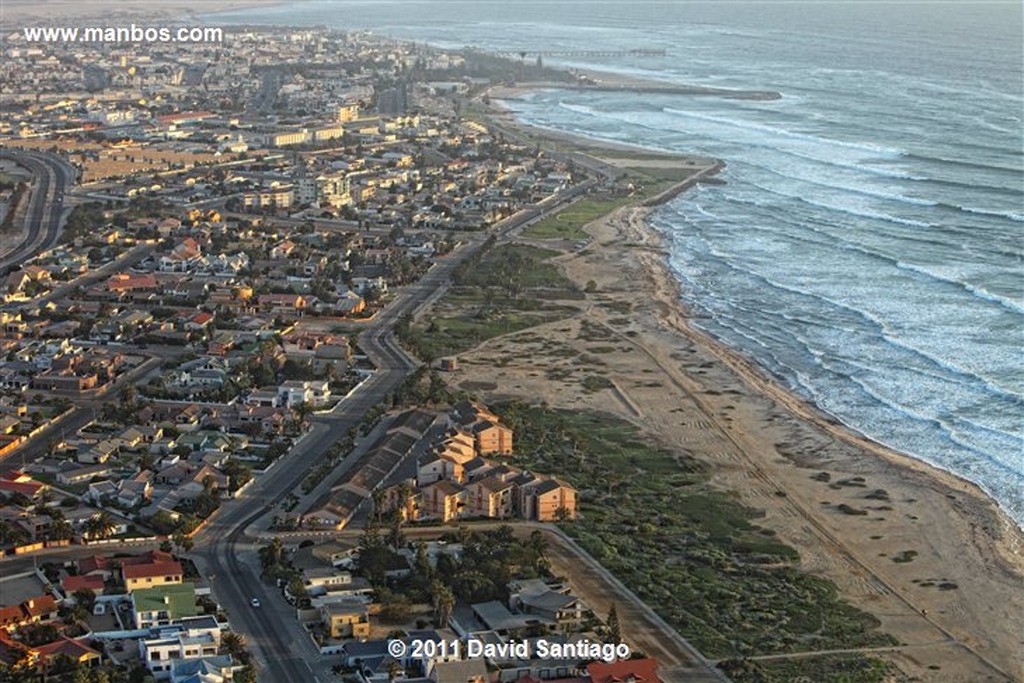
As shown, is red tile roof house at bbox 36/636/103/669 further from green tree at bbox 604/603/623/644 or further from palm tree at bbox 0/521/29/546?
green tree at bbox 604/603/623/644

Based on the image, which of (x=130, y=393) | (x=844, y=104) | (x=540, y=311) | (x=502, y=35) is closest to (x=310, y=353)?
Result: (x=130, y=393)

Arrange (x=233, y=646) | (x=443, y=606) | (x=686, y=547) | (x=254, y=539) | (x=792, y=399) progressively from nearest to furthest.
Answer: (x=233, y=646) < (x=443, y=606) < (x=254, y=539) < (x=686, y=547) < (x=792, y=399)

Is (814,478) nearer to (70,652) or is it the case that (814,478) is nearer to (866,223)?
(70,652)

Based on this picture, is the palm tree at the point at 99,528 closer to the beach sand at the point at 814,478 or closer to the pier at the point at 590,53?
the beach sand at the point at 814,478

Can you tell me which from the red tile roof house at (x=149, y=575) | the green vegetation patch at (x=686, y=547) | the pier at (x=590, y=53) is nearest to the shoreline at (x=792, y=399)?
the green vegetation patch at (x=686, y=547)

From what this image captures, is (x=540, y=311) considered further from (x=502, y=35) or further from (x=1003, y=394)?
(x=502, y=35)

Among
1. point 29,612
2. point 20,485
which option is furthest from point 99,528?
point 29,612

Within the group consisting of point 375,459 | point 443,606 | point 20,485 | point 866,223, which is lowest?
point 20,485
